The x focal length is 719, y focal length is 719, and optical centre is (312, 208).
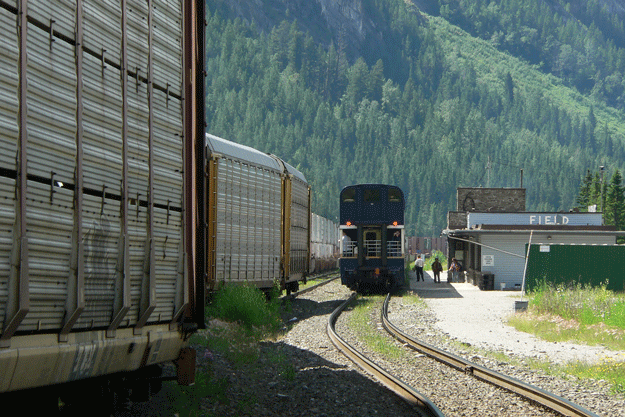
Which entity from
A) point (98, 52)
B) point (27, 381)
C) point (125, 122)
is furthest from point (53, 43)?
point (27, 381)

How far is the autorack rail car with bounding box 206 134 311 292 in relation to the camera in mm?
15438

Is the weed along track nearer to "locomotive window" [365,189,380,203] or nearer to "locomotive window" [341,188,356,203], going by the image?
"locomotive window" [365,189,380,203]

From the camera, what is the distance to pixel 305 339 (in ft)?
50.6

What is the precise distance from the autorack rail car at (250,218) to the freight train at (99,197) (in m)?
8.12

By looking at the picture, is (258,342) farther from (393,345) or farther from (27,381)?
(27,381)

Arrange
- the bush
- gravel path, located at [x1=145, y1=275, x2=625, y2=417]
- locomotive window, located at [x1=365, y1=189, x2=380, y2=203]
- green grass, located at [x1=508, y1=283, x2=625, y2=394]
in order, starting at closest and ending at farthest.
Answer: gravel path, located at [x1=145, y1=275, x2=625, y2=417] < green grass, located at [x1=508, y1=283, x2=625, y2=394] < the bush < locomotive window, located at [x1=365, y1=189, x2=380, y2=203]

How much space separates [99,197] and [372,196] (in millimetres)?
23288

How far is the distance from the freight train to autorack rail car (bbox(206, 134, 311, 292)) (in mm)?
8120

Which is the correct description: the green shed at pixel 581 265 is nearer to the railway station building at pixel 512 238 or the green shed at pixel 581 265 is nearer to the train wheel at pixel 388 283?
the railway station building at pixel 512 238

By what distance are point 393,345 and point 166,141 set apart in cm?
942

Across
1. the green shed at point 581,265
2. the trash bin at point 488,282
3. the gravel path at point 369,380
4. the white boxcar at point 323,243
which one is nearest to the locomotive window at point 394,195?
the green shed at point 581,265

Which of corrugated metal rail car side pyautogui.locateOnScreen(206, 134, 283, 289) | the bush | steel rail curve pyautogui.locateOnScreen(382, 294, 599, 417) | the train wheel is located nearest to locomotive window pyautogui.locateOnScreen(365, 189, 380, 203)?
the train wheel

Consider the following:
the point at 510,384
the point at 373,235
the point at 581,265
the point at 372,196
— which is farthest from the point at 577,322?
the point at 372,196

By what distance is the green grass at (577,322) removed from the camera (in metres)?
12.3
